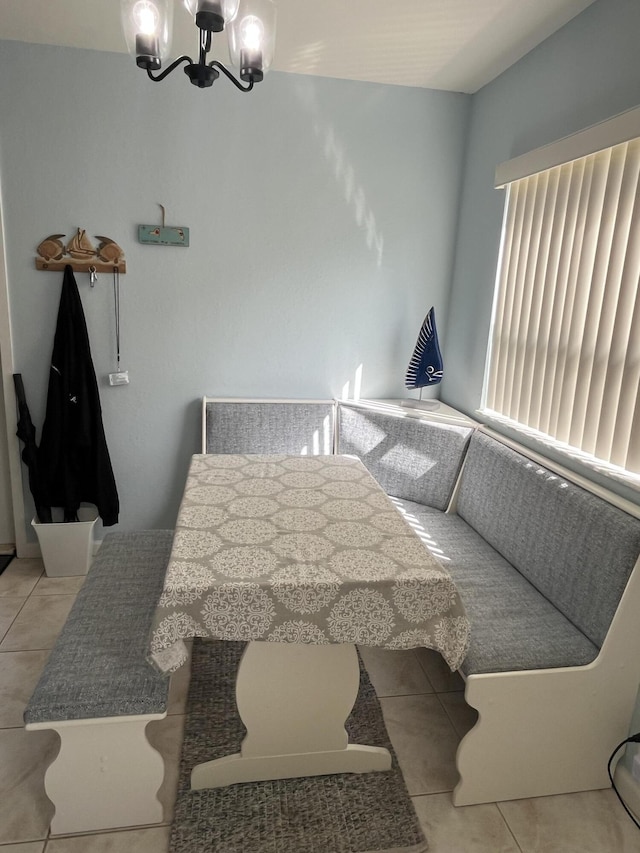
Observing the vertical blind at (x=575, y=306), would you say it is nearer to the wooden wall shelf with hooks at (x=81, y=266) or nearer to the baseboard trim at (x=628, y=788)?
the baseboard trim at (x=628, y=788)

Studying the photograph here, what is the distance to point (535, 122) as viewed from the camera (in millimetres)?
2430

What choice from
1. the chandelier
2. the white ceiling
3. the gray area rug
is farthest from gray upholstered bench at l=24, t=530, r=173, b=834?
the white ceiling

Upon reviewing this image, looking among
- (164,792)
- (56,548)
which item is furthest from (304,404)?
(164,792)

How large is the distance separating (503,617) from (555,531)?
14.1 inches

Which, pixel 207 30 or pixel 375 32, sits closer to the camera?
pixel 207 30

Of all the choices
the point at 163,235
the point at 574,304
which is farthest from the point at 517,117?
the point at 163,235

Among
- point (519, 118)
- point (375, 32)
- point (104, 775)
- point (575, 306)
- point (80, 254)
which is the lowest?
point (104, 775)

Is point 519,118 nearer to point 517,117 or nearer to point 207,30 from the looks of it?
point 517,117

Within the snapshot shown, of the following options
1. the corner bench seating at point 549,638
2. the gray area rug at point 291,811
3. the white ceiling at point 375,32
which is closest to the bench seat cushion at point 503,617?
the corner bench seating at point 549,638

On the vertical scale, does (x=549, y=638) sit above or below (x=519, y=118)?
below

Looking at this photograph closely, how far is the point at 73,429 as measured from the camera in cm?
293

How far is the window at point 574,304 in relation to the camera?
192cm

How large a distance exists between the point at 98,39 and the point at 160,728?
2.75 m

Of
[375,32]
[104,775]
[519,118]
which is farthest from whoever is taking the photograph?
[519,118]
